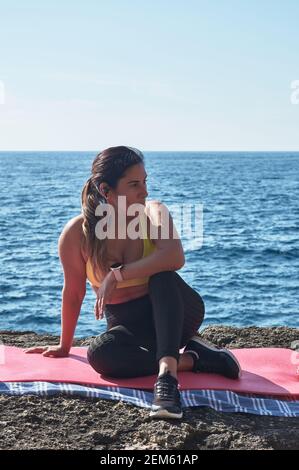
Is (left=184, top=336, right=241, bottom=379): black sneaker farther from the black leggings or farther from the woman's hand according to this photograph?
the woman's hand

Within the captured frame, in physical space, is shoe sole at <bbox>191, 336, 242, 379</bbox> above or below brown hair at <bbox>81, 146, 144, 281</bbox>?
below

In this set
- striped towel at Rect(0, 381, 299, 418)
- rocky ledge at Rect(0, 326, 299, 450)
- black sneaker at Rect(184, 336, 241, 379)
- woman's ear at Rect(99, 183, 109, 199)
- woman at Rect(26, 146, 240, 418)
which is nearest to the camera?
rocky ledge at Rect(0, 326, 299, 450)

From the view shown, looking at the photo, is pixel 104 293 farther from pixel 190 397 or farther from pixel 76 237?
pixel 190 397

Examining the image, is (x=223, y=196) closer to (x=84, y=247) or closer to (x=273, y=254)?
(x=273, y=254)

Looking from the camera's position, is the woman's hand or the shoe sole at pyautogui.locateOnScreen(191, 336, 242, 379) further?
the shoe sole at pyautogui.locateOnScreen(191, 336, 242, 379)

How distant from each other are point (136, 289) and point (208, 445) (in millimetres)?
1093

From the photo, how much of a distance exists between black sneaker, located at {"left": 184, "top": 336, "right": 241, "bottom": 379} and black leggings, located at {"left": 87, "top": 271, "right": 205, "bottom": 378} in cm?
11

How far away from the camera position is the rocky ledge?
3.38 meters

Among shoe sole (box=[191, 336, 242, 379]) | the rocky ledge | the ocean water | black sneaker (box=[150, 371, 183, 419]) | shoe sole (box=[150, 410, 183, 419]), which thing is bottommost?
the ocean water

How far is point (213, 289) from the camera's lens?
14617mm

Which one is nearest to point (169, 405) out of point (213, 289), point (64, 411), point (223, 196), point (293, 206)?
point (64, 411)

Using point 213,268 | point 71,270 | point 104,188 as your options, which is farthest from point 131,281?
point 213,268

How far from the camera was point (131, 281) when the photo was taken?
13.6 feet

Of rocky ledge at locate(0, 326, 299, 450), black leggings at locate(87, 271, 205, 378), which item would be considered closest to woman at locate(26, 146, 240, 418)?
black leggings at locate(87, 271, 205, 378)
